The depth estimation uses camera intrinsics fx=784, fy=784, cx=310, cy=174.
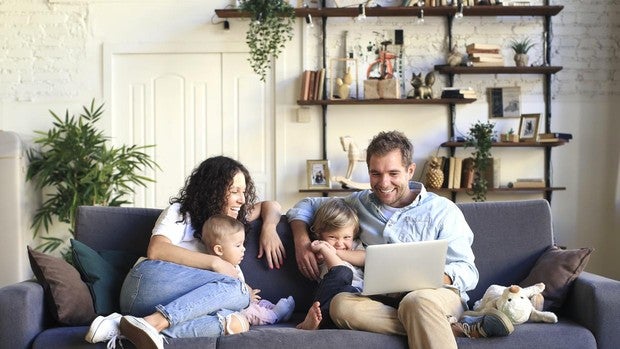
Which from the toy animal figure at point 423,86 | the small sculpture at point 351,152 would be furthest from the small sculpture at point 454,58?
the small sculpture at point 351,152

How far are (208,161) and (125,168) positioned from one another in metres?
2.87

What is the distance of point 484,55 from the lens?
6.07m

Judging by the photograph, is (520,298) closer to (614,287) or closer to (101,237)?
(614,287)

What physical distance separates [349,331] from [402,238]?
1.83 ft

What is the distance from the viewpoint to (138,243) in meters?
3.39

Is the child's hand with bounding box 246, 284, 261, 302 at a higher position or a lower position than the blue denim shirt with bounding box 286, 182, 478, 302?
lower

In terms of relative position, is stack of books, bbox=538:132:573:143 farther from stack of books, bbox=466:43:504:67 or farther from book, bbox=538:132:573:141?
stack of books, bbox=466:43:504:67

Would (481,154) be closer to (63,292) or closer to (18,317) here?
(63,292)

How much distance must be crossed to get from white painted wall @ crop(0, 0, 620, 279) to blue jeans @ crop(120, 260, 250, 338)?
10.7 feet

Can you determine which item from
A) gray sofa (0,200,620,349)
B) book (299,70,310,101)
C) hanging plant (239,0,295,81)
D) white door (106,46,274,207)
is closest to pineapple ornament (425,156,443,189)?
book (299,70,310,101)

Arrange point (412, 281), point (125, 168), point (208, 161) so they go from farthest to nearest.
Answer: point (125, 168) < point (208, 161) < point (412, 281)

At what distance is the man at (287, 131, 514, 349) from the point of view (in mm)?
2793

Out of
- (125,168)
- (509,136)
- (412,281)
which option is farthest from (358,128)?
(412,281)

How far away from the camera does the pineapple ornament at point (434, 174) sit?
19.7ft
